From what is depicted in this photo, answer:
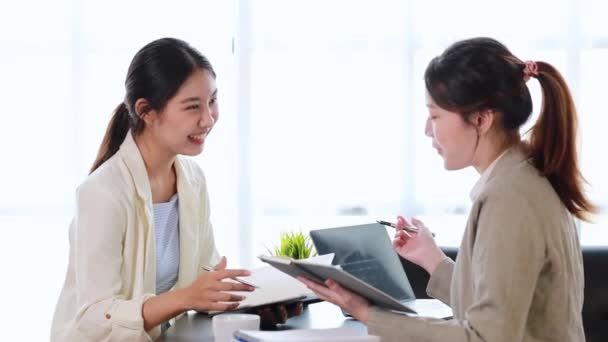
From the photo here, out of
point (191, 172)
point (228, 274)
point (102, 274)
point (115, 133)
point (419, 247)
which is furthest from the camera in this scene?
point (191, 172)

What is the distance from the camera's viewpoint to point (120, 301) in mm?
2201

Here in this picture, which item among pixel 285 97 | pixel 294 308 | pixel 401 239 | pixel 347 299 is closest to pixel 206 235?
pixel 294 308

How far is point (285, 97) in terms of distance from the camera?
4.19m

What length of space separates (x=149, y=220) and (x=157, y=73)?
392 millimetres

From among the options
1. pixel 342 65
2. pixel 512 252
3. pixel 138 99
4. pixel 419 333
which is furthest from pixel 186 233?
pixel 342 65

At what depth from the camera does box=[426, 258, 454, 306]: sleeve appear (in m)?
2.23

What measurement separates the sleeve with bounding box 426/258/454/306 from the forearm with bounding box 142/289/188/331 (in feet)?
1.96

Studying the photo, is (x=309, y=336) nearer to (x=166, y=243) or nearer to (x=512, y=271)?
(x=512, y=271)

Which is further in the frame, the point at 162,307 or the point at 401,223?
the point at 401,223

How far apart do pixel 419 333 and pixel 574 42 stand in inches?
107

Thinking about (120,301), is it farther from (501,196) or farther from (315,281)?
(501,196)

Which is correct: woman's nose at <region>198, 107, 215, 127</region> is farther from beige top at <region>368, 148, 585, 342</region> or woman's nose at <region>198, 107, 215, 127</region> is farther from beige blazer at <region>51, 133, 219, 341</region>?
beige top at <region>368, 148, 585, 342</region>

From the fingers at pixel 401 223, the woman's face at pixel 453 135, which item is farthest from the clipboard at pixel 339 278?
the fingers at pixel 401 223

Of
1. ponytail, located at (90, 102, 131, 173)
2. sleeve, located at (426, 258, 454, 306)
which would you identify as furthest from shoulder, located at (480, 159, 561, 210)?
ponytail, located at (90, 102, 131, 173)
